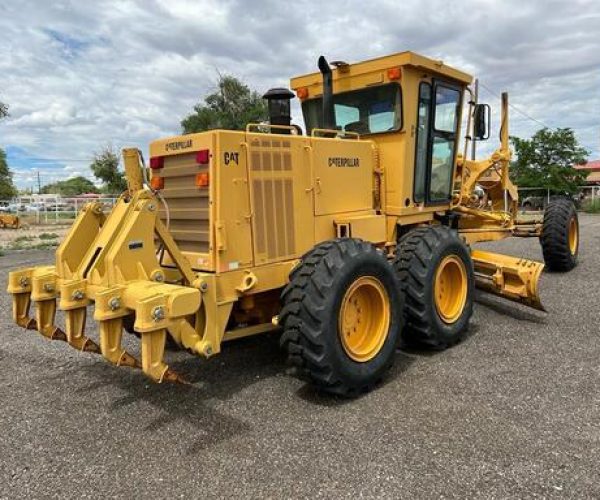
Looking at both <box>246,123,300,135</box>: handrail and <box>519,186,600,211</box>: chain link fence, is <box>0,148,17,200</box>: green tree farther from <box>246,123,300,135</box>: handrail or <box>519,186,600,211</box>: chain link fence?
<box>246,123,300,135</box>: handrail

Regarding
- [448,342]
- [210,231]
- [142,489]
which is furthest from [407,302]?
[142,489]

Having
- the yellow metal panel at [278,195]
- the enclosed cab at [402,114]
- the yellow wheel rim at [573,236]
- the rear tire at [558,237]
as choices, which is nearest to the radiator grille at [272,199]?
the yellow metal panel at [278,195]

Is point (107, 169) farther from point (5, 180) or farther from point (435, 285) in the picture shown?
point (435, 285)

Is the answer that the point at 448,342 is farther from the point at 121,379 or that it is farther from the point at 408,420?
the point at 121,379

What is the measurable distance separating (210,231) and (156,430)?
154 cm

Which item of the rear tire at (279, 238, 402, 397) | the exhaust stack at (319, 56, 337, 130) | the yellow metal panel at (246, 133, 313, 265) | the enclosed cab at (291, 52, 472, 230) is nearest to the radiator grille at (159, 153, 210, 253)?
the yellow metal panel at (246, 133, 313, 265)

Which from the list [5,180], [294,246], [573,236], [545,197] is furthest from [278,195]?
[5,180]

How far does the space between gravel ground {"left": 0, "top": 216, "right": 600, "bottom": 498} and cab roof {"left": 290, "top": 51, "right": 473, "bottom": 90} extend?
2969 millimetres

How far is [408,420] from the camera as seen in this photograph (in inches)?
157

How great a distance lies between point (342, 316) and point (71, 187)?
106m

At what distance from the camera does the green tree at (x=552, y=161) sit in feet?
120

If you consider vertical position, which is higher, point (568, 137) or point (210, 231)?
point (568, 137)

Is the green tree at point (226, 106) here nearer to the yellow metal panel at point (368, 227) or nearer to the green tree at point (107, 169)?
the green tree at point (107, 169)

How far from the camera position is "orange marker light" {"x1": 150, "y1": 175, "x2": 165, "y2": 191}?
16.2 feet
